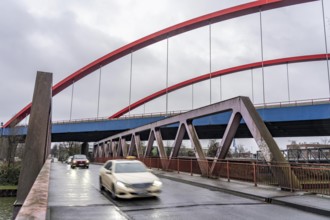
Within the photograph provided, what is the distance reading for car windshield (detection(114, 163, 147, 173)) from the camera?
12.6m

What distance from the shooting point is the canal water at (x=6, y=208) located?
19.8 m

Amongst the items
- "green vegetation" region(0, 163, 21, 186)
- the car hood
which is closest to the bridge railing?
the car hood

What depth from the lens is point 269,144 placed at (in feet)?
48.9

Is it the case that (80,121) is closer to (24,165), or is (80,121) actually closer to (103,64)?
(103,64)

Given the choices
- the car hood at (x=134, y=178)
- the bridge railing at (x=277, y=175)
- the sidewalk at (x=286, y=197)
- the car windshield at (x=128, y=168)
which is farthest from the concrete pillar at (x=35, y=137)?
the bridge railing at (x=277, y=175)

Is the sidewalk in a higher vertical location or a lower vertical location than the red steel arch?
lower

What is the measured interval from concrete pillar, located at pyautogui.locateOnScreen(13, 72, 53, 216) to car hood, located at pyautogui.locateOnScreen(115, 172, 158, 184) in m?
7.10

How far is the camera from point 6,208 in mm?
23156

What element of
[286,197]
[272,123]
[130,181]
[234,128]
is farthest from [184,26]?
[130,181]

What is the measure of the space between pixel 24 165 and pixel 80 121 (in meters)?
47.2

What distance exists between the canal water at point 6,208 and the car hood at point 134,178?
1118 cm

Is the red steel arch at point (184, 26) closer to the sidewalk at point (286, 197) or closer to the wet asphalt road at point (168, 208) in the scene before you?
the sidewalk at point (286, 197)

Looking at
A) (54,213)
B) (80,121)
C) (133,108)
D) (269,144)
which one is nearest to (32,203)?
(54,213)

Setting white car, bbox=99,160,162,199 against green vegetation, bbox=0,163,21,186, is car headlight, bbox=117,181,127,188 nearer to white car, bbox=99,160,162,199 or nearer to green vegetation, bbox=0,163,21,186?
white car, bbox=99,160,162,199
